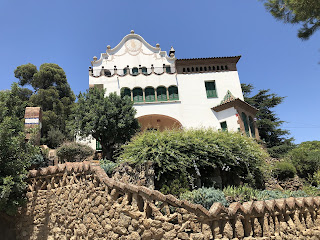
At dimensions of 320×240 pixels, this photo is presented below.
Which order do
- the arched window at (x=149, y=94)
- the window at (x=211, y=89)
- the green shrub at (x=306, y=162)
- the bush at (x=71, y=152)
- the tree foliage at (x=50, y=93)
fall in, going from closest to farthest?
1. the bush at (x=71, y=152)
2. the green shrub at (x=306, y=162)
3. the arched window at (x=149, y=94)
4. the window at (x=211, y=89)
5. the tree foliage at (x=50, y=93)

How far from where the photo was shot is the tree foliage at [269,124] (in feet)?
74.7

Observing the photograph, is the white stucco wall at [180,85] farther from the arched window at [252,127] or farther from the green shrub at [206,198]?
the green shrub at [206,198]

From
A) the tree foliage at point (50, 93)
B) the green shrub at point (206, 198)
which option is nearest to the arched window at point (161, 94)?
the tree foliage at point (50, 93)

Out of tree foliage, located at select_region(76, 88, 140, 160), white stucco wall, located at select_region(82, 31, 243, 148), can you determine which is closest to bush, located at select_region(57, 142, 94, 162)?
tree foliage, located at select_region(76, 88, 140, 160)

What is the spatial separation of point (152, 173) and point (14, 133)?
5614 millimetres

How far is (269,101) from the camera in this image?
26.5 metres

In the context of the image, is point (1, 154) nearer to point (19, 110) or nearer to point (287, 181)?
point (19, 110)

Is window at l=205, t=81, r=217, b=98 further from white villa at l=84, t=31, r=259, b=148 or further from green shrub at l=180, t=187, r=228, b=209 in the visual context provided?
green shrub at l=180, t=187, r=228, b=209

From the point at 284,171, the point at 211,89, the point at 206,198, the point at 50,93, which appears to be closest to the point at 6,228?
the point at 206,198

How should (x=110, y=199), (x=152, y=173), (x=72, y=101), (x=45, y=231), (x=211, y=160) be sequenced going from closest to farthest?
(x=110, y=199) → (x=152, y=173) → (x=45, y=231) → (x=211, y=160) → (x=72, y=101)

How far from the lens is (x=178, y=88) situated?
70.3 ft

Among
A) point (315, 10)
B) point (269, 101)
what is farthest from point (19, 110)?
point (269, 101)

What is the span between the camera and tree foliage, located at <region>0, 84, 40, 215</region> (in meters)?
7.91

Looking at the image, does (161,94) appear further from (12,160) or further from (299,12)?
(12,160)
